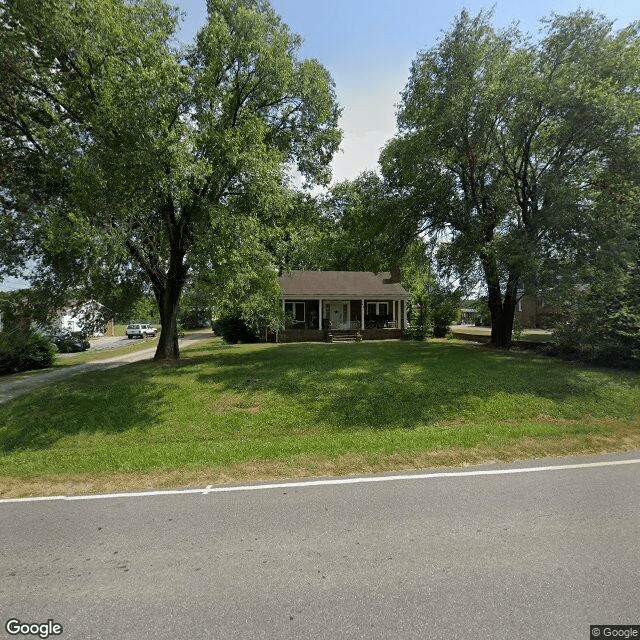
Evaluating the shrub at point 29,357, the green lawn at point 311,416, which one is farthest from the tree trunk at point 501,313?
the shrub at point 29,357

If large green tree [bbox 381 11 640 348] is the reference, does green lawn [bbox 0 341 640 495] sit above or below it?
below

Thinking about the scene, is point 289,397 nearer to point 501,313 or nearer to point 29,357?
point 501,313

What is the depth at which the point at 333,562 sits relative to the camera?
11.2 feet

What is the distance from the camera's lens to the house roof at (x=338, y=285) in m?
29.5

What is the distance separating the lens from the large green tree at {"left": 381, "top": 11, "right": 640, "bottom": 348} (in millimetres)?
12797

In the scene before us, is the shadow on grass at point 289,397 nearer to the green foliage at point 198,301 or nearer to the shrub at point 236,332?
the green foliage at point 198,301

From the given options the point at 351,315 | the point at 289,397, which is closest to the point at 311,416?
the point at 289,397

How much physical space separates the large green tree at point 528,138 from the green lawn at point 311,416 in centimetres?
439

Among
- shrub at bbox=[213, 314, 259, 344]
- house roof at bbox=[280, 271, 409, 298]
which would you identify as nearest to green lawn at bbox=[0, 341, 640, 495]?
shrub at bbox=[213, 314, 259, 344]

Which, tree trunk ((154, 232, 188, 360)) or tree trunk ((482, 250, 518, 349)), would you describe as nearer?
tree trunk ((154, 232, 188, 360))

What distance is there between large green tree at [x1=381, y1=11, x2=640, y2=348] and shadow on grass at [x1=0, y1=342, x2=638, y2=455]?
400cm

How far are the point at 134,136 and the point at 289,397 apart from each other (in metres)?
7.53

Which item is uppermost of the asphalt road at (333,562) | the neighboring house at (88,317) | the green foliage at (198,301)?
the green foliage at (198,301)

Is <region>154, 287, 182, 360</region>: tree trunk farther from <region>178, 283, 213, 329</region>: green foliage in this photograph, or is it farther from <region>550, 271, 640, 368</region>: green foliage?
<region>550, 271, 640, 368</region>: green foliage
